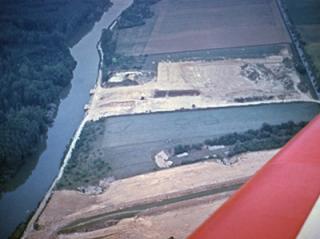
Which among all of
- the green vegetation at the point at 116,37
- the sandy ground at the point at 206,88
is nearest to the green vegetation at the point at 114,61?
the green vegetation at the point at 116,37

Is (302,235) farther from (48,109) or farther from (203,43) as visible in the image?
(203,43)

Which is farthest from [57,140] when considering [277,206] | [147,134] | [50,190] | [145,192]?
[277,206]

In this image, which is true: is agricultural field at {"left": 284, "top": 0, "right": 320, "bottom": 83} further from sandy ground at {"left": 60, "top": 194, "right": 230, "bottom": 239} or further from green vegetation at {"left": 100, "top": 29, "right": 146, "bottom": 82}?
sandy ground at {"left": 60, "top": 194, "right": 230, "bottom": 239}

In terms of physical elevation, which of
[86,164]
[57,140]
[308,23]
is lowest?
[57,140]

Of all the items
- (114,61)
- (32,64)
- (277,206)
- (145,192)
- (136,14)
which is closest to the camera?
(277,206)

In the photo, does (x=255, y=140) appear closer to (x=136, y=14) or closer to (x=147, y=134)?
(x=147, y=134)

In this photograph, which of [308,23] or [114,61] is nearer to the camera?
[114,61]

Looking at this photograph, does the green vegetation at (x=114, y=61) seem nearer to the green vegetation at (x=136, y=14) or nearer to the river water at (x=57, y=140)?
the river water at (x=57, y=140)
